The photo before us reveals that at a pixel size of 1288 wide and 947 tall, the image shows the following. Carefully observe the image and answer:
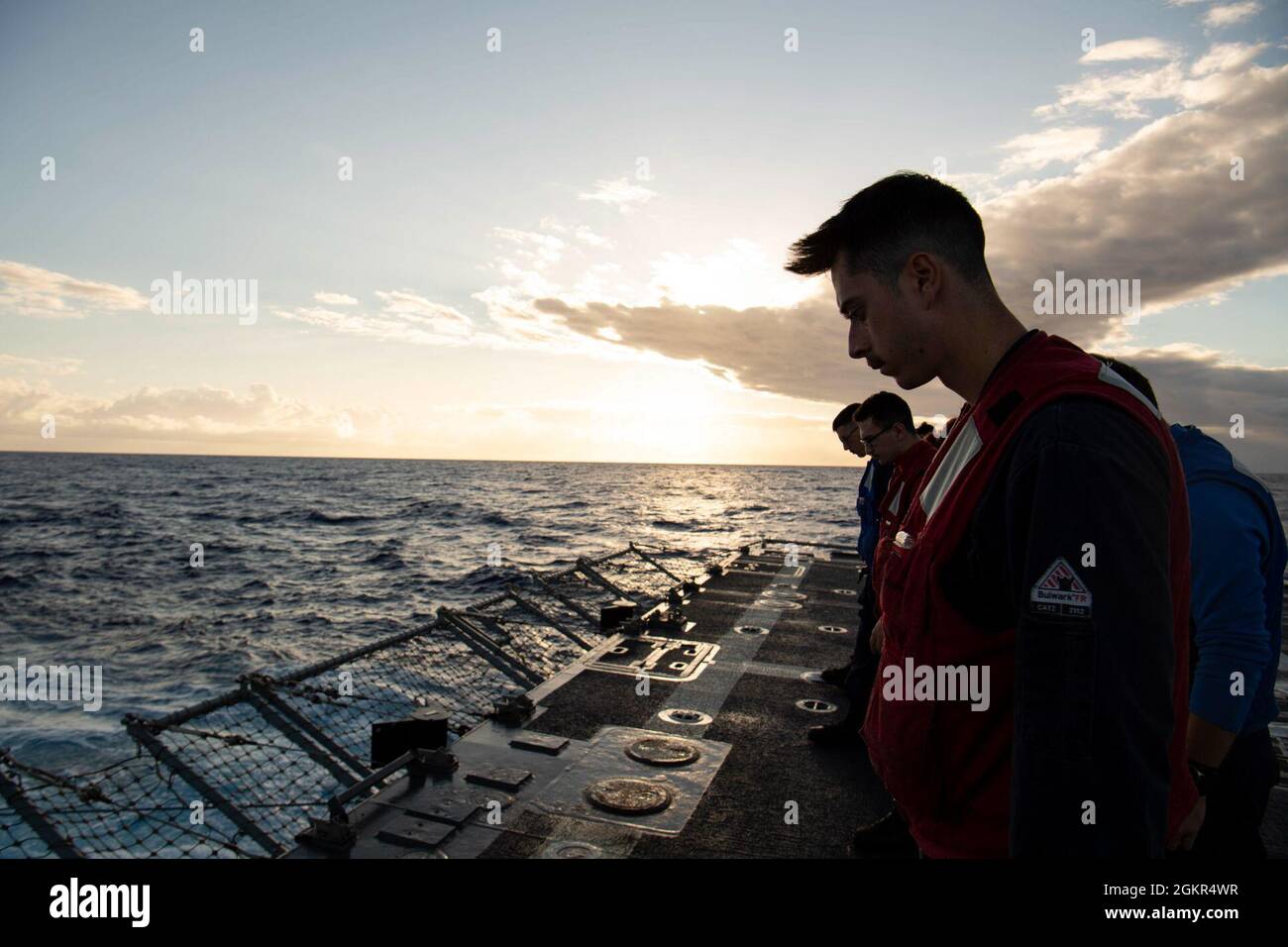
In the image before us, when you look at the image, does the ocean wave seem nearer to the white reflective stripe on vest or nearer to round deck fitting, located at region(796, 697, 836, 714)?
round deck fitting, located at region(796, 697, 836, 714)

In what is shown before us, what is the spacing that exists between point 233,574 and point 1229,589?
1407 inches

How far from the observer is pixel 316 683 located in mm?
15344

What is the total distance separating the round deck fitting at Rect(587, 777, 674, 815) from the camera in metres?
5.63

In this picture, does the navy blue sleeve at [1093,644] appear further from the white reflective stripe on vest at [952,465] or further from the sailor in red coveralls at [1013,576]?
the white reflective stripe on vest at [952,465]

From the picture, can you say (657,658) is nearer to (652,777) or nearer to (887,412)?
(652,777)

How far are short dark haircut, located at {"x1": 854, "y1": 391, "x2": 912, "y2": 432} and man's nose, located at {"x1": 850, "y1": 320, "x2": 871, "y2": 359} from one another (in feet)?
14.5

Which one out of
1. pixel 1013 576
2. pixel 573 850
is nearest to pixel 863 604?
pixel 573 850

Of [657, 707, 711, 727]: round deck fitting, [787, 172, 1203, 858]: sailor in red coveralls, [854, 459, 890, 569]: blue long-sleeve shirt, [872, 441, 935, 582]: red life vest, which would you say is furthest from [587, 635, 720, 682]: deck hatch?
[787, 172, 1203, 858]: sailor in red coveralls

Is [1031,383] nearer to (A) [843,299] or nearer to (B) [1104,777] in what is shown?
(A) [843,299]

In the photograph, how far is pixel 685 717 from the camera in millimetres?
7734

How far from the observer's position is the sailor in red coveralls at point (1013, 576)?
4.67 ft

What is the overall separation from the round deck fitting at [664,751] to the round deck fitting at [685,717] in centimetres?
49
